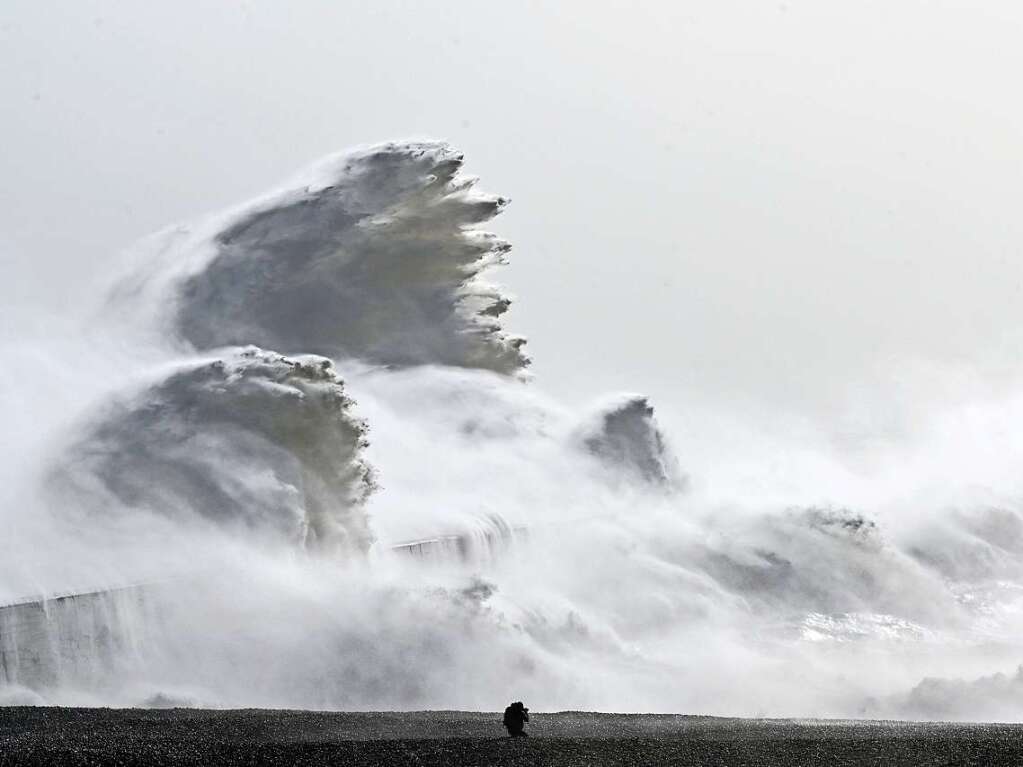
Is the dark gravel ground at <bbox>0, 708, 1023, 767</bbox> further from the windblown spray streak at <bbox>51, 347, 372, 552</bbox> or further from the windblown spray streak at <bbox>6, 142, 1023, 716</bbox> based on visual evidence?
the windblown spray streak at <bbox>51, 347, 372, 552</bbox>

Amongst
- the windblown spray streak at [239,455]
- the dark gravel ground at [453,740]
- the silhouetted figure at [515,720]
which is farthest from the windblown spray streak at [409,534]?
the silhouetted figure at [515,720]

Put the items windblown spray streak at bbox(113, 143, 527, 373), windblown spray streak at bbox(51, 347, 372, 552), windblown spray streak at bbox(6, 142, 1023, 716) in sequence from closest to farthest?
windblown spray streak at bbox(6, 142, 1023, 716), windblown spray streak at bbox(51, 347, 372, 552), windblown spray streak at bbox(113, 143, 527, 373)

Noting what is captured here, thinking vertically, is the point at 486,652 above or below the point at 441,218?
below

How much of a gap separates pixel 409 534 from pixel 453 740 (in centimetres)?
985

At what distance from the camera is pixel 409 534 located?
16.8 metres

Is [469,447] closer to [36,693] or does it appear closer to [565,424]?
[565,424]

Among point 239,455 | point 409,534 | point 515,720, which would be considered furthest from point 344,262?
point 515,720

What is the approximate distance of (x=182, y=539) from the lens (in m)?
12.1

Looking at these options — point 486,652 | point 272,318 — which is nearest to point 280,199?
point 272,318

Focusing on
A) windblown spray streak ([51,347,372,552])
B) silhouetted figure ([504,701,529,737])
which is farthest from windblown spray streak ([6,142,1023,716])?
silhouetted figure ([504,701,529,737])

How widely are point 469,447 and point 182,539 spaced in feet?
34.4

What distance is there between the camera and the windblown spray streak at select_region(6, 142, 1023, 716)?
10562 millimetres

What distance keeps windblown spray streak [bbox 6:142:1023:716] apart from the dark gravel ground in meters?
2.14

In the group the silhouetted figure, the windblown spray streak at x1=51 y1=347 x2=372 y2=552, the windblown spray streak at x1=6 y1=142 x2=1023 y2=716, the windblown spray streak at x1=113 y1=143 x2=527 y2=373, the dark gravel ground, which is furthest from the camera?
the windblown spray streak at x1=113 y1=143 x2=527 y2=373
